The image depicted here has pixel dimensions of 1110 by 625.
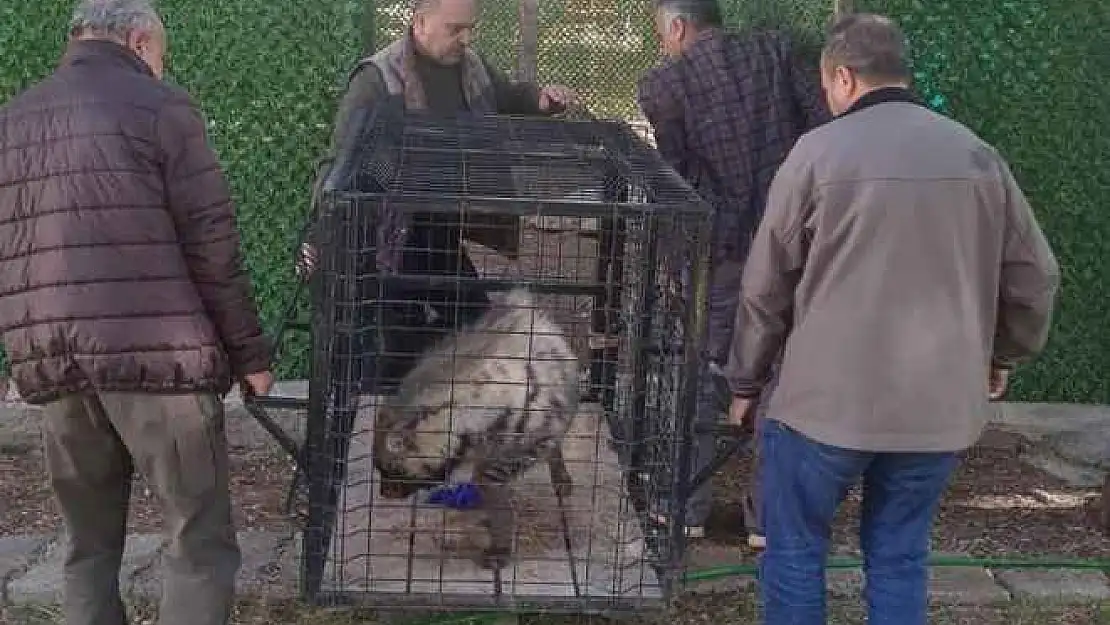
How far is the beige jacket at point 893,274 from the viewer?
2.98 m

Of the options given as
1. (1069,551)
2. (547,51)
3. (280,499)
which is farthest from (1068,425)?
(280,499)

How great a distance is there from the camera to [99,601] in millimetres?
3369

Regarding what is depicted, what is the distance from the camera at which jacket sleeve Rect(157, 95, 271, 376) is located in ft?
9.87

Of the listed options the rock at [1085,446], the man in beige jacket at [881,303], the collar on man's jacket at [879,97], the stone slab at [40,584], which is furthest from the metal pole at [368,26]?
the rock at [1085,446]

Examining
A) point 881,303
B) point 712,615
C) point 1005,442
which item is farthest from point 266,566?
point 1005,442

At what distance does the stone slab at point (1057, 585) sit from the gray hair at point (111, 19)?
330 cm

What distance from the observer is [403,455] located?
368 cm

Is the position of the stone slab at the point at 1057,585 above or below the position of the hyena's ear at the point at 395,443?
below

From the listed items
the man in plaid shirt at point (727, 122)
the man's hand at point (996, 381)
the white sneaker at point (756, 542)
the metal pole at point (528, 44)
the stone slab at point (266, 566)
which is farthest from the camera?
the metal pole at point (528, 44)

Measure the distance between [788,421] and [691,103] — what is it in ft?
5.34

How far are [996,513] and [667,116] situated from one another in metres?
2.10

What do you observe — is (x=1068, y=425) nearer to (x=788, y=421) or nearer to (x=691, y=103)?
(x=691, y=103)

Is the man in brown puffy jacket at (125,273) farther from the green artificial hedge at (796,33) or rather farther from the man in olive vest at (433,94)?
the green artificial hedge at (796,33)

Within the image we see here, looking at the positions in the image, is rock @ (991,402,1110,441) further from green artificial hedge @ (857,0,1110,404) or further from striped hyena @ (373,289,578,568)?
striped hyena @ (373,289,578,568)
